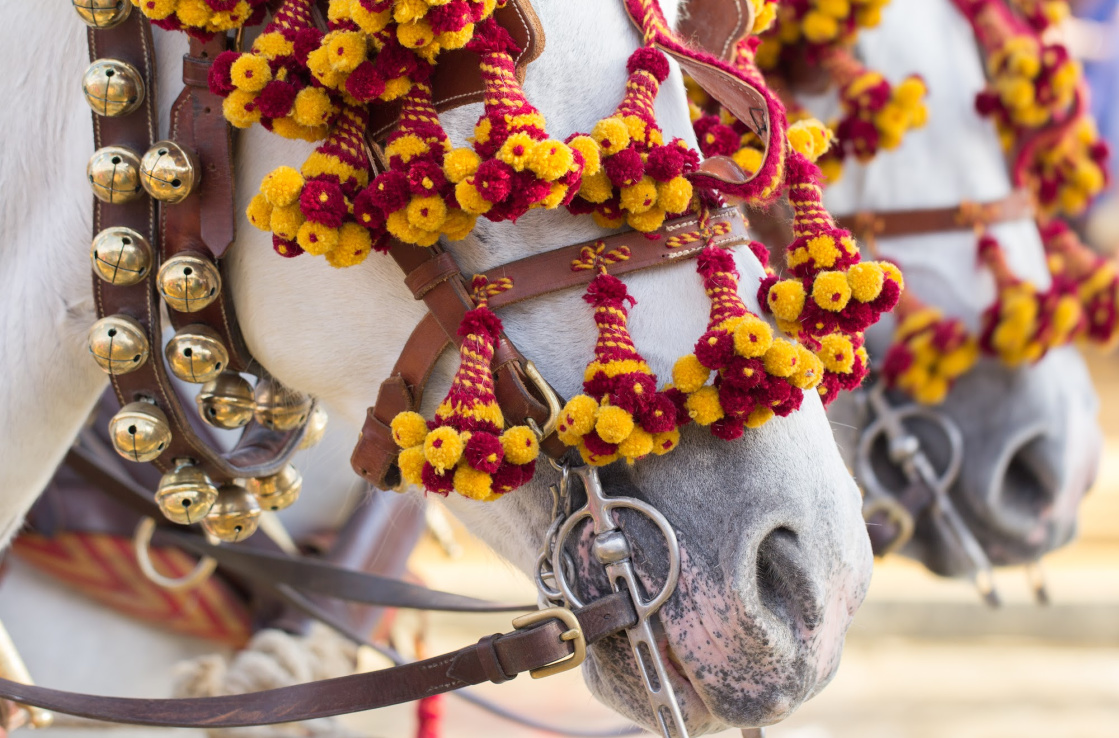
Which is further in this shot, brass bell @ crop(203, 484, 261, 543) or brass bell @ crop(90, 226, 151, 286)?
brass bell @ crop(203, 484, 261, 543)

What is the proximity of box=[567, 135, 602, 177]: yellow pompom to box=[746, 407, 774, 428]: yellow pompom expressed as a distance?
0.27 meters

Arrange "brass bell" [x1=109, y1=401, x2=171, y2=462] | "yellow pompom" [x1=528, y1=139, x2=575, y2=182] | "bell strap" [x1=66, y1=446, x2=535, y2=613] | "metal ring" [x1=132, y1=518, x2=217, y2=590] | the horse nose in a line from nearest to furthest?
"yellow pompom" [x1=528, y1=139, x2=575, y2=182] < "brass bell" [x1=109, y1=401, x2=171, y2=462] < "bell strap" [x1=66, y1=446, x2=535, y2=613] < "metal ring" [x1=132, y1=518, x2=217, y2=590] < the horse nose

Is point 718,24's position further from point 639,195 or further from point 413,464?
point 413,464

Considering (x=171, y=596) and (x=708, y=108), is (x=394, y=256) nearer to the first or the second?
(x=708, y=108)

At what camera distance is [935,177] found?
224cm

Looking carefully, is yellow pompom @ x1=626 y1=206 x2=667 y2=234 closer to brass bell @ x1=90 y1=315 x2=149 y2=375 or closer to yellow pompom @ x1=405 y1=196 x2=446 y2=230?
yellow pompom @ x1=405 y1=196 x2=446 y2=230

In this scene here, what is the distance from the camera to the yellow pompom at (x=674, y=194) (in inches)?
38.4

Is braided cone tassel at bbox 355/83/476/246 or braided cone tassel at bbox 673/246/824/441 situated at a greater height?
braided cone tassel at bbox 355/83/476/246

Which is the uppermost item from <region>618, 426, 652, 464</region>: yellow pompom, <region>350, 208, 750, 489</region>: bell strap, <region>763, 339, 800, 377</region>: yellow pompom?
<region>350, 208, 750, 489</region>: bell strap

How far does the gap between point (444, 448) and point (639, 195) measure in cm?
30

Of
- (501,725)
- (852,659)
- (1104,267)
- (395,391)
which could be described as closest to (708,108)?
(395,391)

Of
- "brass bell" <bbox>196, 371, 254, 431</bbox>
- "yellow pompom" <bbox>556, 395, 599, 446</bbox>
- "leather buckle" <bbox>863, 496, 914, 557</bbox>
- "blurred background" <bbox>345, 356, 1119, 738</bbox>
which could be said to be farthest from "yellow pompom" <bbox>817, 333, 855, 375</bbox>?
"blurred background" <bbox>345, 356, 1119, 738</bbox>

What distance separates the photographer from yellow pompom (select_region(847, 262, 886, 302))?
38.9 inches

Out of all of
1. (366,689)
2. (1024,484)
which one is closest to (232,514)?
(366,689)
